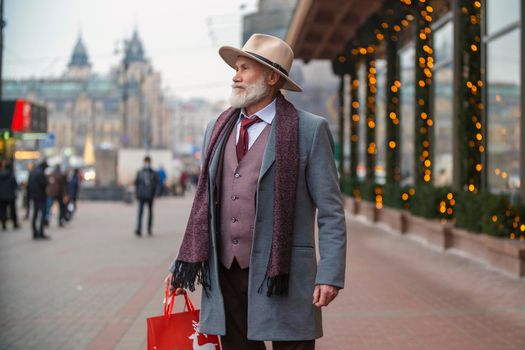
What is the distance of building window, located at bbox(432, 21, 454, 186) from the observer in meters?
Result: 15.0

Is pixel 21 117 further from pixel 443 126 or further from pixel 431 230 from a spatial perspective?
pixel 431 230

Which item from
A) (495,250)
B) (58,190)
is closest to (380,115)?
(58,190)

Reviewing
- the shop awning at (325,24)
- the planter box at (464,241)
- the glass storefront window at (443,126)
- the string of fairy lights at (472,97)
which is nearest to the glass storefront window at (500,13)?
the string of fairy lights at (472,97)

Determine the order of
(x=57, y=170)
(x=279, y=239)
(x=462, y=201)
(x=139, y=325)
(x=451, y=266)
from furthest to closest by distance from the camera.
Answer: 1. (x=57, y=170)
2. (x=462, y=201)
3. (x=451, y=266)
4. (x=139, y=325)
5. (x=279, y=239)

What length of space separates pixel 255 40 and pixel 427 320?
4.25 meters

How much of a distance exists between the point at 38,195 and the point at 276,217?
539 inches

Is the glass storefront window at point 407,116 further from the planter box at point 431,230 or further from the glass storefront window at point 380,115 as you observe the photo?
the planter box at point 431,230

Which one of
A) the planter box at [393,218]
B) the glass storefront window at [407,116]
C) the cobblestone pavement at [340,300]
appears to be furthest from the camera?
the glass storefront window at [407,116]

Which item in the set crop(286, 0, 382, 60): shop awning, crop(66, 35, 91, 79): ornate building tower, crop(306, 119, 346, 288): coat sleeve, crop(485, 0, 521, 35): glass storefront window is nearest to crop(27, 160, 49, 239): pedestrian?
crop(286, 0, 382, 60): shop awning

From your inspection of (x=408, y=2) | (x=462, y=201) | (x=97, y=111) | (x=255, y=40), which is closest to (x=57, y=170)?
(x=408, y=2)

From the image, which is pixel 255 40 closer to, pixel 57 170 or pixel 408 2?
pixel 408 2

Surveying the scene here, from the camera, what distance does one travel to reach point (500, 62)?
40.1ft

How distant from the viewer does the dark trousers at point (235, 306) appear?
3.17m

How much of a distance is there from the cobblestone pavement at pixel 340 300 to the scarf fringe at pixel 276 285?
2884 millimetres
